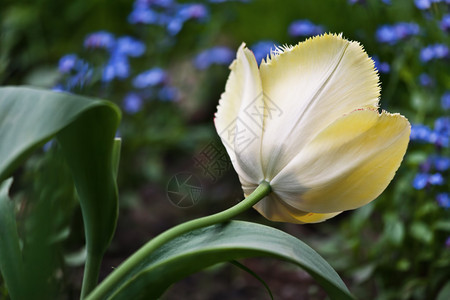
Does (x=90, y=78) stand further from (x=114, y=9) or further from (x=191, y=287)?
(x=114, y=9)

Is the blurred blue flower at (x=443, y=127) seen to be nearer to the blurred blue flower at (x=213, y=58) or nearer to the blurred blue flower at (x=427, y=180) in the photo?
the blurred blue flower at (x=427, y=180)

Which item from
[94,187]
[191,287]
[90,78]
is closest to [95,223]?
[94,187]

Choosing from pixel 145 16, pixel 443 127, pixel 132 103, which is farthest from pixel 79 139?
pixel 145 16

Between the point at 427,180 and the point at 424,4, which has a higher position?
the point at 424,4

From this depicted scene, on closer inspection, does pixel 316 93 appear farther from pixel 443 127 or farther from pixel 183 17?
pixel 183 17

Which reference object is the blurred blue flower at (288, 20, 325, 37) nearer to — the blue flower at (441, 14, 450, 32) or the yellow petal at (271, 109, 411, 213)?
the blue flower at (441, 14, 450, 32)

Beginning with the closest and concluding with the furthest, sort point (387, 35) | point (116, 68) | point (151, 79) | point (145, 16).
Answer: point (387, 35) < point (116, 68) < point (151, 79) < point (145, 16)
